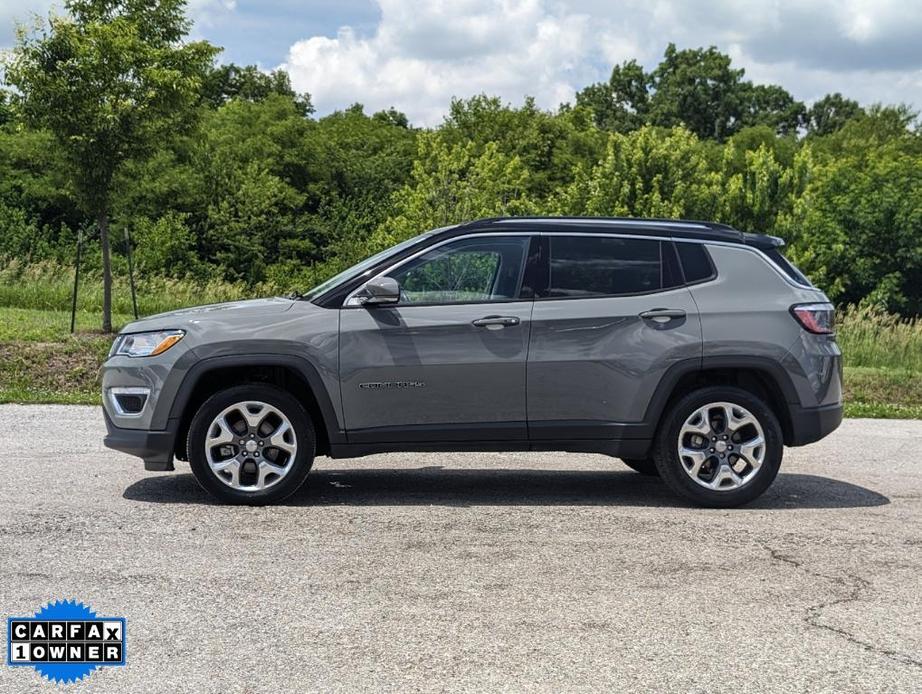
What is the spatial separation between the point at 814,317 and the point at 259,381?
11.9 ft

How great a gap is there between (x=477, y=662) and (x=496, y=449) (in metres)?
2.95

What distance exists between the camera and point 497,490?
7766 millimetres

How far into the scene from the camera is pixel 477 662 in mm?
4234

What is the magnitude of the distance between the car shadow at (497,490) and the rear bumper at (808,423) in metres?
0.47

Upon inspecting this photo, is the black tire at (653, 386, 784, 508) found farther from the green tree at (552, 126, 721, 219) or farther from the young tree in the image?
the green tree at (552, 126, 721, 219)

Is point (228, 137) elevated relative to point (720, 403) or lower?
elevated

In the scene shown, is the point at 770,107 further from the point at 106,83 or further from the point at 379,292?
the point at 379,292

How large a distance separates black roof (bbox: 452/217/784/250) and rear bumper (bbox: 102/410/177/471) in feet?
7.37

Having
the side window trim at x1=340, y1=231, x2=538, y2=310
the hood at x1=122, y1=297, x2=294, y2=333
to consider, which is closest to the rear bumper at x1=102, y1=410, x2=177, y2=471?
the hood at x1=122, y1=297, x2=294, y2=333

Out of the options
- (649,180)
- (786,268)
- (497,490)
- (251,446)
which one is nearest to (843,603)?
(786,268)

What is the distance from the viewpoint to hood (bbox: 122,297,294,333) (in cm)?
705

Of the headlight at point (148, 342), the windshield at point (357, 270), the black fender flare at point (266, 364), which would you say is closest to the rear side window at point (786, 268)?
the windshield at point (357, 270)

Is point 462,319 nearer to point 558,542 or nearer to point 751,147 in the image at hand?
point 558,542

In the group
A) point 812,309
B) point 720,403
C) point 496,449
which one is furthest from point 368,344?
point 812,309
